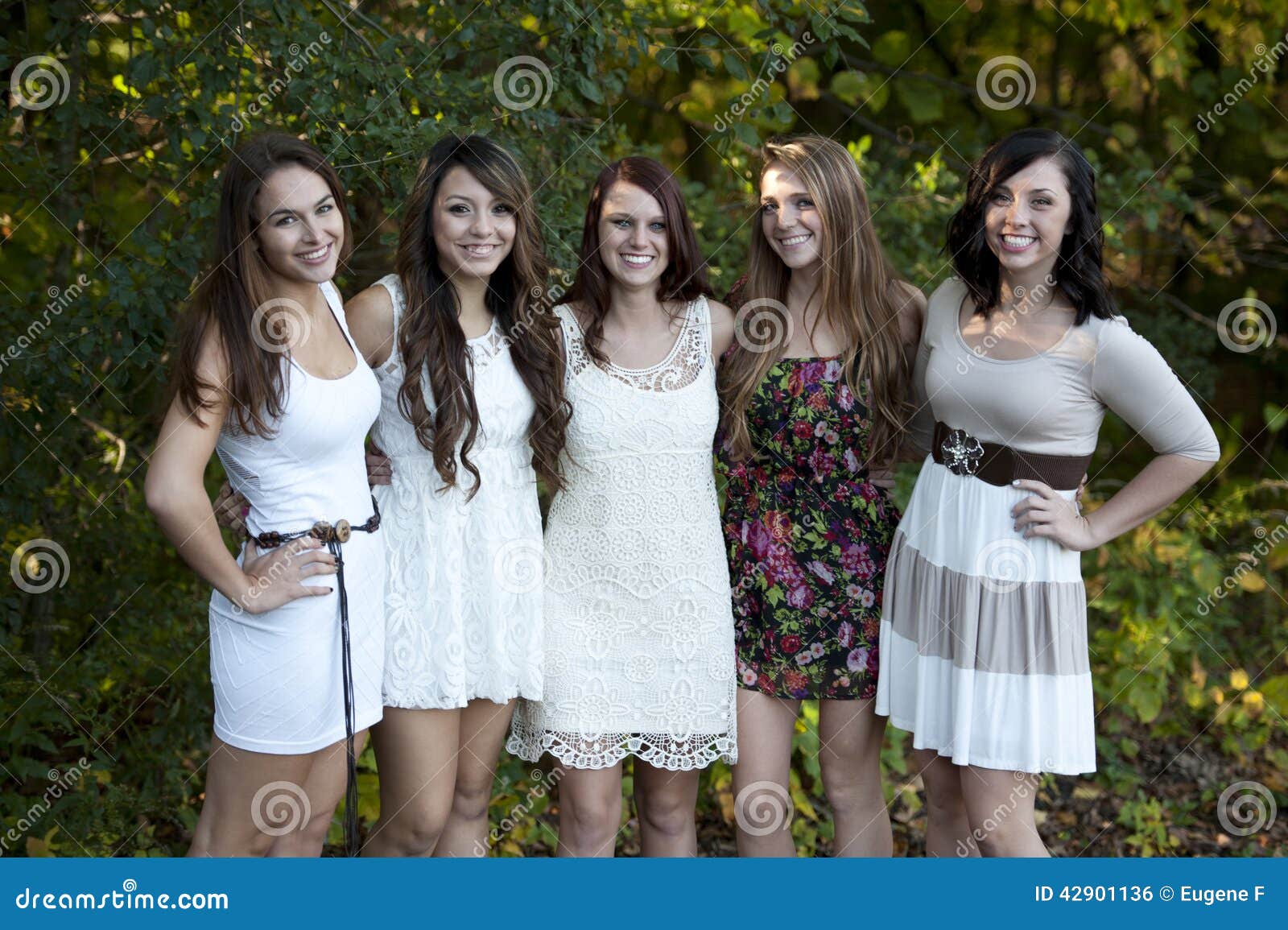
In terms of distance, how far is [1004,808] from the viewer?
2.63 meters

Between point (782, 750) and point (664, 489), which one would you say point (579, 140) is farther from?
point (782, 750)

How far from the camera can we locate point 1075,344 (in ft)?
8.27

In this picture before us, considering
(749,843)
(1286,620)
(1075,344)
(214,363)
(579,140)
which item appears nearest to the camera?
(214,363)

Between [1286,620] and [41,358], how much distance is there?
469 centimetres

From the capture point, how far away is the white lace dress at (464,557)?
2.60m

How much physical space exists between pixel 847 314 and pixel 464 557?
3.40 ft

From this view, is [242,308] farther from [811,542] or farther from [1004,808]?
[1004,808]

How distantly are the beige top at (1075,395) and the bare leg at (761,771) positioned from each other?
79cm

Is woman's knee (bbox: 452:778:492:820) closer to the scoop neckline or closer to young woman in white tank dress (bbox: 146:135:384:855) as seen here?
young woman in white tank dress (bbox: 146:135:384:855)

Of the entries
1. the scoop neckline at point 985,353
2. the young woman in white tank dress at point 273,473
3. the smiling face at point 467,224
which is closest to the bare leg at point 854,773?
the scoop neckline at point 985,353

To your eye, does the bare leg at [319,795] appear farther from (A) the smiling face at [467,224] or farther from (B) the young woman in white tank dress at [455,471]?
(A) the smiling face at [467,224]

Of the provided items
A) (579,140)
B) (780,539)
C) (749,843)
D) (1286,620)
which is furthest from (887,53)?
(749,843)

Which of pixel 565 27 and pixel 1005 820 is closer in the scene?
pixel 1005 820

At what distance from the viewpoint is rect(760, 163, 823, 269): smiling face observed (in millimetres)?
2836
